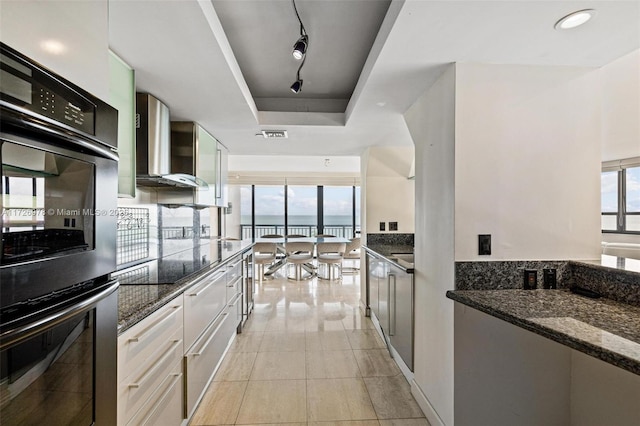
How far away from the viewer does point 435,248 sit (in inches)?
69.2

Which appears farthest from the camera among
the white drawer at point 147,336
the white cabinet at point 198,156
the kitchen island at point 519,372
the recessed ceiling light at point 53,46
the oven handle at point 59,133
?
the white cabinet at point 198,156

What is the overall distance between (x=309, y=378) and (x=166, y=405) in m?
1.15

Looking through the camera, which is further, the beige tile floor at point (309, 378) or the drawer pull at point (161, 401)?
the beige tile floor at point (309, 378)

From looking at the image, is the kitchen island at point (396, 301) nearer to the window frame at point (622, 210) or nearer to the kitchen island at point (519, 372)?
the kitchen island at point (519, 372)

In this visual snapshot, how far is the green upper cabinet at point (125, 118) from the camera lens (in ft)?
4.91

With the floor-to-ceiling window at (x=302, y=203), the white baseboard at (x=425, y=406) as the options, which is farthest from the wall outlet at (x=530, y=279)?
the floor-to-ceiling window at (x=302, y=203)

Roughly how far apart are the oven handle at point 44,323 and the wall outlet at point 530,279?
193 cm

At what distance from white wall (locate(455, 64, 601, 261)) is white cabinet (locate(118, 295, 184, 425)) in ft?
5.15

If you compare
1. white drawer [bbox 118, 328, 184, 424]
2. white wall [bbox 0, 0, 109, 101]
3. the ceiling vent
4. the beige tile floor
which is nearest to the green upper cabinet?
white wall [bbox 0, 0, 109, 101]

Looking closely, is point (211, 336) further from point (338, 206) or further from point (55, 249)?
point (338, 206)

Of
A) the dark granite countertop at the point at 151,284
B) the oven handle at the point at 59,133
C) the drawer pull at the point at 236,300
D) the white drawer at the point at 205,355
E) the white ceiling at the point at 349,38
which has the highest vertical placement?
the white ceiling at the point at 349,38

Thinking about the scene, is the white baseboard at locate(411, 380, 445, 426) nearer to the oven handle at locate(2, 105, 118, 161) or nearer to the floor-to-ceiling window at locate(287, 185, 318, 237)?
the oven handle at locate(2, 105, 118, 161)

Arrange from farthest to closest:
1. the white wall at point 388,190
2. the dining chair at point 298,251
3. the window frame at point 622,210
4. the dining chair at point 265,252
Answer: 1. the dining chair at point 298,251
2. the dining chair at point 265,252
3. the window frame at point 622,210
4. the white wall at point 388,190

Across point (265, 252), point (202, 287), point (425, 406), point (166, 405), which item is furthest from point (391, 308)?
point (265, 252)
